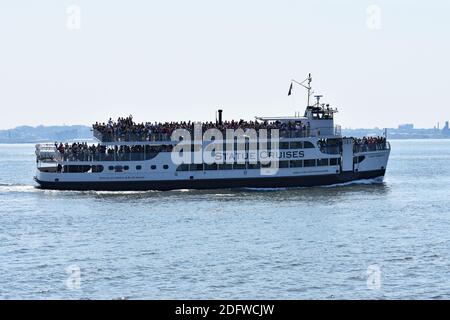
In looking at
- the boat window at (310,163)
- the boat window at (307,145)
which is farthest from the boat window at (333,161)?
the boat window at (307,145)

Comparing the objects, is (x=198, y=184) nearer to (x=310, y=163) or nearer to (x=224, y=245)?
(x=310, y=163)

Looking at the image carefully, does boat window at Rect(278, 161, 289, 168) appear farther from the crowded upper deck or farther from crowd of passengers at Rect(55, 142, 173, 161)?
crowd of passengers at Rect(55, 142, 173, 161)

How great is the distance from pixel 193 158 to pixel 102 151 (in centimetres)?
854

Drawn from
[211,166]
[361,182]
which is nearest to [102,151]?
[211,166]

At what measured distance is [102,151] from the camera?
76.8 metres

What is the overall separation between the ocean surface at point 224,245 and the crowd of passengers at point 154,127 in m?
5.65

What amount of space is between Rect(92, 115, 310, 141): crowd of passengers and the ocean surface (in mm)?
5652

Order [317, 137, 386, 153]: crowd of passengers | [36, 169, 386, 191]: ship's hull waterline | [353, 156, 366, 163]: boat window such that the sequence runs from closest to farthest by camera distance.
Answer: [36, 169, 386, 191]: ship's hull waterline
[317, 137, 386, 153]: crowd of passengers
[353, 156, 366, 163]: boat window

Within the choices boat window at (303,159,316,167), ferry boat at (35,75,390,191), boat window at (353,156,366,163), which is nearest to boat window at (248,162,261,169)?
ferry boat at (35,75,390,191)

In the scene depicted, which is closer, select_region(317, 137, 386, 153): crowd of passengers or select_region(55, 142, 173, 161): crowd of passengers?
select_region(55, 142, 173, 161): crowd of passengers

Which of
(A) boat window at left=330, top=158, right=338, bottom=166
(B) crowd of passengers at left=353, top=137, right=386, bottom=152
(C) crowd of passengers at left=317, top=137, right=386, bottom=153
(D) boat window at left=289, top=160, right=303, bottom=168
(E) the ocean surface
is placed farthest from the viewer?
(B) crowd of passengers at left=353, top=137, right=386, bottom=152

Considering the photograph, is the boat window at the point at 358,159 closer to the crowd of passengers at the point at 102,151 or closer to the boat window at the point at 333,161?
the boat window at the point at 333,161

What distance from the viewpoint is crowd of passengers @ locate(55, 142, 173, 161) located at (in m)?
76.0

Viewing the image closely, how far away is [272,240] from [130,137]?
32.4 meters
